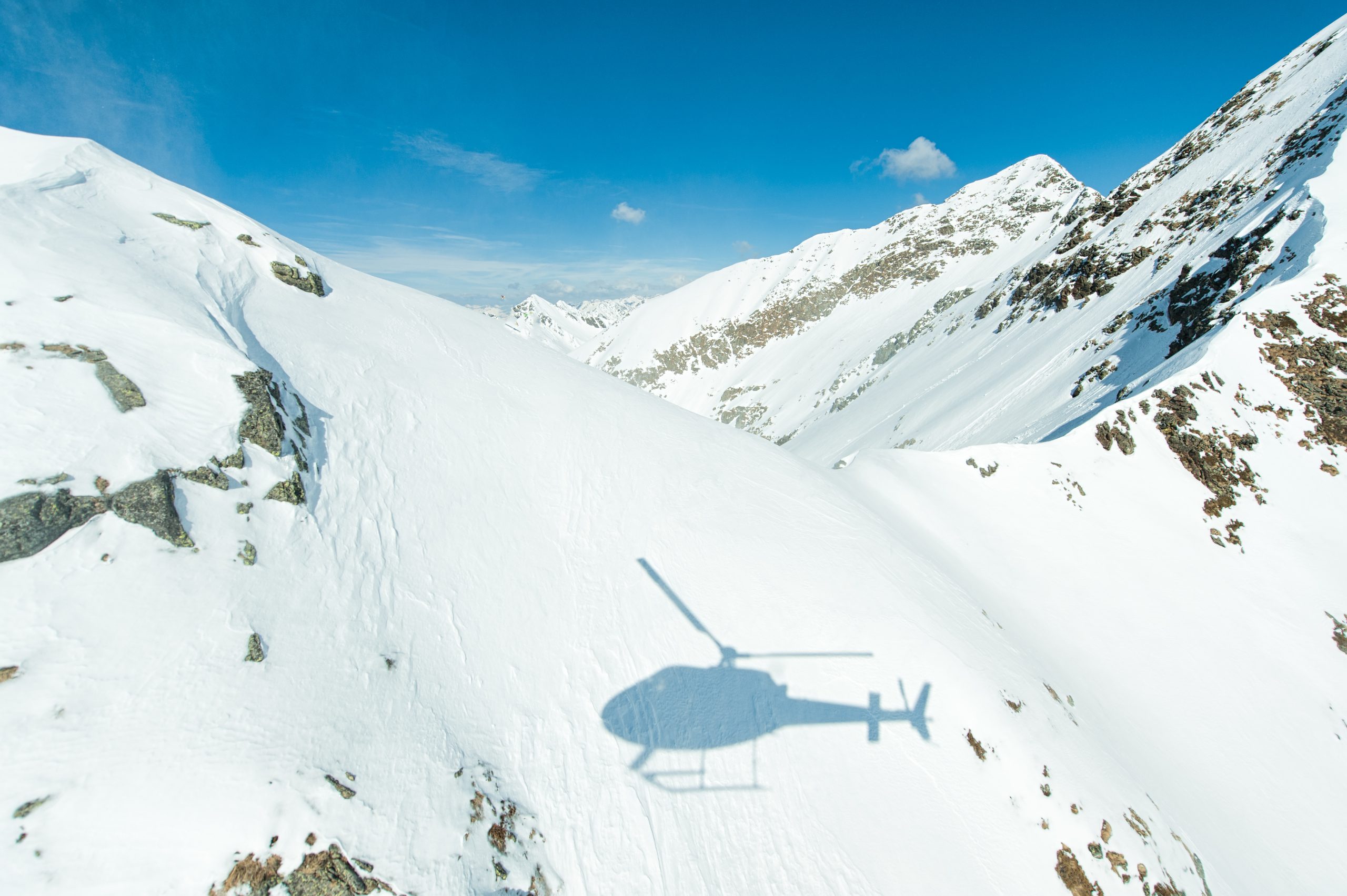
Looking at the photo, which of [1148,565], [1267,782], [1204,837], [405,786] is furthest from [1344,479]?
[405,786]

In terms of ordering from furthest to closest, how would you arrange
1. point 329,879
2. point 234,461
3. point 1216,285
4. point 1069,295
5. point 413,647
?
point 1069,295, point 1216,285, point 413,647, point 234,461, point 329,879

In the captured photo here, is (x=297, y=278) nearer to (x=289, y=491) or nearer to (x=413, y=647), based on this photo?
(x=289, y=491)

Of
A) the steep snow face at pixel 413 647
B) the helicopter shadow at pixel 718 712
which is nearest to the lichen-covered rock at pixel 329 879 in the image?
the steep snow face at pixel 413 647

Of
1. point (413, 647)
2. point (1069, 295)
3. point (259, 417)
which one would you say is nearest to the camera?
point (413, 647)

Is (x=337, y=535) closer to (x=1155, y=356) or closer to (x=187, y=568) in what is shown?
(x=187, y=568)

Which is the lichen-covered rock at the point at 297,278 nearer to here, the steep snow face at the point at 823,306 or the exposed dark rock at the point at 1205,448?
the exposed dark rock at the point at 1205,448

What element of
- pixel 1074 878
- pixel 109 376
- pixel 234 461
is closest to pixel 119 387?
pixel 109 376
